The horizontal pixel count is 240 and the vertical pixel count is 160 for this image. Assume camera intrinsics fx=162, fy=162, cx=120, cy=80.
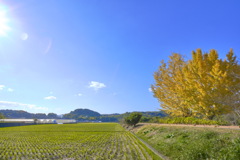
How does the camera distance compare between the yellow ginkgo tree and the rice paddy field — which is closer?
the rice paddy field

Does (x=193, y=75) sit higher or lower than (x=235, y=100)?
higher

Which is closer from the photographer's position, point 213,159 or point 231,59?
point 213,159

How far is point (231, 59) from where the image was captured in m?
16.7

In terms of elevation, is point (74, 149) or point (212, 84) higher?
point (212, 84)

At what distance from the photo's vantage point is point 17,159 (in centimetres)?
1156

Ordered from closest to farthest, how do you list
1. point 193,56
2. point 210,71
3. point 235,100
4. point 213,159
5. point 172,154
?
point 213,159 < point 172,154 < point 235,100 < point 210,71 < point 193,56

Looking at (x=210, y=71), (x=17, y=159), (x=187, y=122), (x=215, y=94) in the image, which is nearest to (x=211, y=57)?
(x=210, y=71)

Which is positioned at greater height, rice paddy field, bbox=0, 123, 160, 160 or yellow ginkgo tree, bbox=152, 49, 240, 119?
yellow ginkgo tree, bbox=152, 49, 240, 119

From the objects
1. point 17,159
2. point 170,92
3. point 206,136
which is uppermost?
point 170,92

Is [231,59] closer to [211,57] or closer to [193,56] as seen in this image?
[211,57]

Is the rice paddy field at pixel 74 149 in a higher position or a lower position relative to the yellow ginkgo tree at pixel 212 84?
lower

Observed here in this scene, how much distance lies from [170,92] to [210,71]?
8164 millimetres

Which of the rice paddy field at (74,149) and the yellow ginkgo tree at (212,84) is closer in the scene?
the rice paddy field at (74,149)

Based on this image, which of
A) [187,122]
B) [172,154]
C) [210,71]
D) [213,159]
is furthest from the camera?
[187,122]
